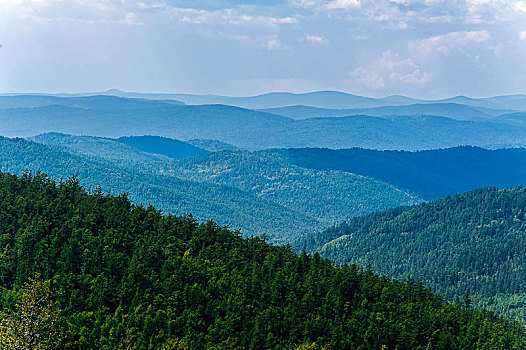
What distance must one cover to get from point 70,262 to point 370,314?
29471mm

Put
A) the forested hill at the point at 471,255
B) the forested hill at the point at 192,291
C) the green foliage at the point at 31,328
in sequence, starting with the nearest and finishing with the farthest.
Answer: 1. the green foliage at the point at 31,328
2. the forested hill at the point at 192,291
3. the forested hill at the point at 471,255

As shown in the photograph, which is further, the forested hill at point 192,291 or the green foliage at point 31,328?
the forested hill at point 192,291

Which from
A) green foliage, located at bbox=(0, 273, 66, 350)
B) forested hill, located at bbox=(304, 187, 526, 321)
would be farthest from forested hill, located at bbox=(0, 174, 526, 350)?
forested hill, located at bbox=(304, 187, 526, 321)

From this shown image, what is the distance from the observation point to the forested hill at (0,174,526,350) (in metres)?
58.2

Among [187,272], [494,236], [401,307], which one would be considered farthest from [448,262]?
[187,272]

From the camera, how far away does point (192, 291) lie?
64125 millimetres

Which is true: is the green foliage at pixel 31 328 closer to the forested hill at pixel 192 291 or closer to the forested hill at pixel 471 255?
the forested hill at pixel 192 291

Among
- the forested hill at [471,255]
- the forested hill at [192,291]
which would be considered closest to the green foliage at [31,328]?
the forested hill at [192,291]

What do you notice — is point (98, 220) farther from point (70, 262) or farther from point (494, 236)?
point (494, 236)

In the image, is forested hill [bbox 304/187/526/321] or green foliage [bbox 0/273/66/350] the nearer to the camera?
green foliage [bbox 0/273/66/350]

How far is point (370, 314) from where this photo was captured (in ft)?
220

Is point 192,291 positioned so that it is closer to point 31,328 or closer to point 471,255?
point 31,328

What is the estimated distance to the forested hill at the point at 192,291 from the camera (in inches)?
2290

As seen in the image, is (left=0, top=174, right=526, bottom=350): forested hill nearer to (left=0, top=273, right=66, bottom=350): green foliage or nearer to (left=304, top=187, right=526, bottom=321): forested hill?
(left=0, top=273, right=66, bottom=350): green foliage
